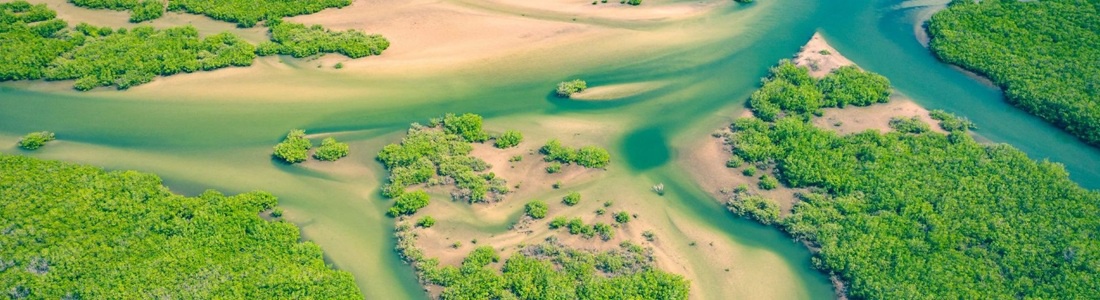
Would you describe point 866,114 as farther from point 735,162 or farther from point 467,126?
point 467,126

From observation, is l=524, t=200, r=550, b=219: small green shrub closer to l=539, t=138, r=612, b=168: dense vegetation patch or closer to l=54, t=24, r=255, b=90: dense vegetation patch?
l=539, t=138, r=612, b=168: dense vegetation patch

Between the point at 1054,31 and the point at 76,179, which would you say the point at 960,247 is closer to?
the point at 1054,31

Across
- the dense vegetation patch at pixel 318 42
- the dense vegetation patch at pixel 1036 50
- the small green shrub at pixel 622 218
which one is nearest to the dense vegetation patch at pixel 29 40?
the dense vegetation patch at pixel 318 42

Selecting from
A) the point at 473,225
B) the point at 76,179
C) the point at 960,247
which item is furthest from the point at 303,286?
the point at 960,247

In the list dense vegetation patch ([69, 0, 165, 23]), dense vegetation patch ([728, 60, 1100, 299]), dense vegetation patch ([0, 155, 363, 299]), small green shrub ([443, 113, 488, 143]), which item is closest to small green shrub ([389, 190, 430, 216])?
dense vegetation patch ([0, 155, 363, 299])

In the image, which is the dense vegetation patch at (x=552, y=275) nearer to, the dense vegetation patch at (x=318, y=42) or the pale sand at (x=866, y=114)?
the pale sand at (x=866, y=114)
